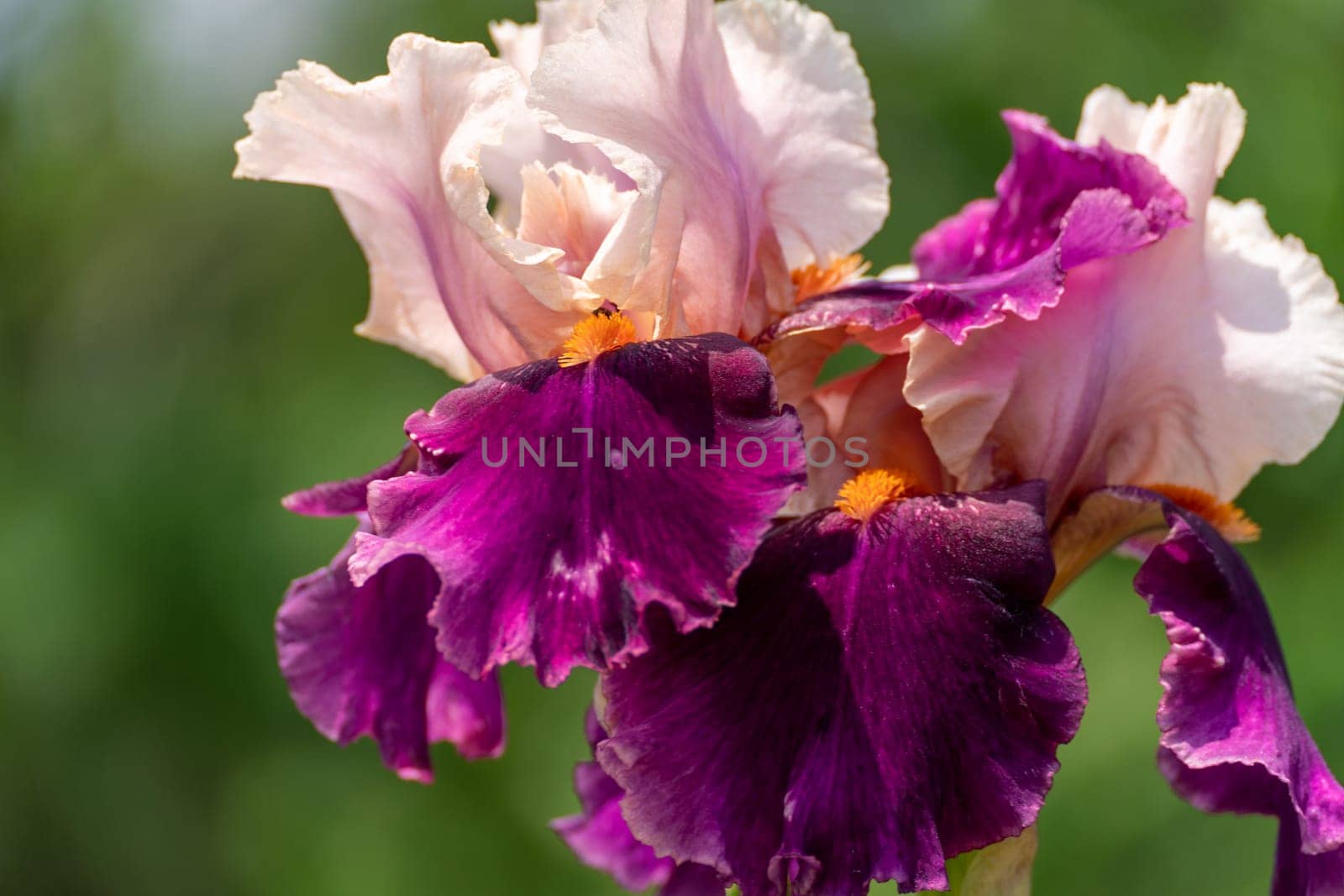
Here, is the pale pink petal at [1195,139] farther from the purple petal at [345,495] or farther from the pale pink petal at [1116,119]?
the purple petal at [345,495]

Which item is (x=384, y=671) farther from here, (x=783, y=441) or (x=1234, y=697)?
(x=1234, y=697)

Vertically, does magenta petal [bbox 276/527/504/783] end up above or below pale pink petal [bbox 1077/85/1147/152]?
below

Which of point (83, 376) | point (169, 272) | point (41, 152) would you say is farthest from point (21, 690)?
point (41, 152)

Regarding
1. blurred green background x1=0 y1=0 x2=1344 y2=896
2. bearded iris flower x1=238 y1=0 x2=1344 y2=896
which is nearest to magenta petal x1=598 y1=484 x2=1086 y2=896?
bearded iris flower x1=238 y1=0 x2=1344 y2=896

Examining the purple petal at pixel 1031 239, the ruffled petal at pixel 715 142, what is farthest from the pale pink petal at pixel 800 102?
the purple petal at pixel 1031 239

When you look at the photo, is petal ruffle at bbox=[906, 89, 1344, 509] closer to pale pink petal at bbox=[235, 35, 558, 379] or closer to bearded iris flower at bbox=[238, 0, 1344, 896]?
bearded iris flower at bbox=[238, 0, 1344, 896]
